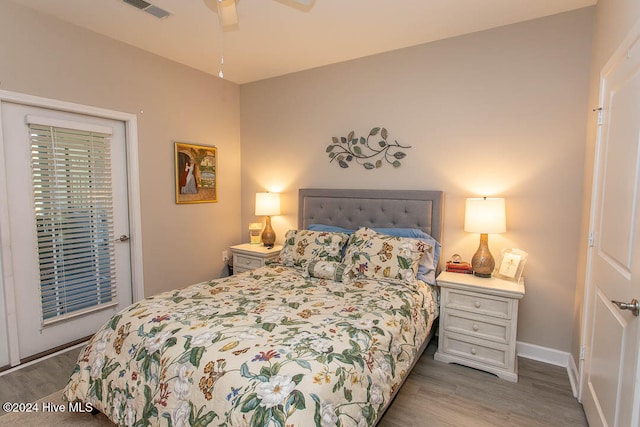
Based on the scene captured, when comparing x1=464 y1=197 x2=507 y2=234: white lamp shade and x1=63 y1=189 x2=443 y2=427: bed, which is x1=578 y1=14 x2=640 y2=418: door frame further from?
x1=63 y1=189 x2=443 y2=427: bed

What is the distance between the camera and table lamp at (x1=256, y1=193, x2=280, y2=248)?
3789 millimetres

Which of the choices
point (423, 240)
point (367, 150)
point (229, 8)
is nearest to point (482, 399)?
point (423, 240)

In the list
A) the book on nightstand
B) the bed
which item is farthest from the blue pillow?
the book on nightstand

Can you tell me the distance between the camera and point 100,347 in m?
→ 1.89

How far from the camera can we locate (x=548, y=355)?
262 cm

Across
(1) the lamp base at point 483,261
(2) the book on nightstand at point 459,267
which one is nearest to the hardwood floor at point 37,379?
(2) the book on nightstand at point 459,267

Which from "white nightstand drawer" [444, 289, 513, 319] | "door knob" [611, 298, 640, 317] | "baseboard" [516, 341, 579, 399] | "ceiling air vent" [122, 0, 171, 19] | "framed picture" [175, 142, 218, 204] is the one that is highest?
"ceiling air vent" [122, 0, 171, 19]

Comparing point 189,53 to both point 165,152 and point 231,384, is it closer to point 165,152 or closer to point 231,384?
point 165,152

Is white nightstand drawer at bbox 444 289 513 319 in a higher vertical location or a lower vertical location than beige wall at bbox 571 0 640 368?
lower

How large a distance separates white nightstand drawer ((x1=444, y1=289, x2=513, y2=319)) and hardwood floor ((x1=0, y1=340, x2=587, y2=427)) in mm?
468

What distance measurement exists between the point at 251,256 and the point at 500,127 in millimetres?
2732

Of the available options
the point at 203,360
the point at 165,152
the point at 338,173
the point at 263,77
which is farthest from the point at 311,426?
the point at 263,77

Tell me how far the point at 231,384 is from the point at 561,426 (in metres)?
1.95

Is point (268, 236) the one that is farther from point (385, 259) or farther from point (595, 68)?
point (595, 68)
